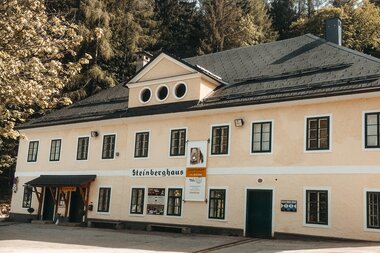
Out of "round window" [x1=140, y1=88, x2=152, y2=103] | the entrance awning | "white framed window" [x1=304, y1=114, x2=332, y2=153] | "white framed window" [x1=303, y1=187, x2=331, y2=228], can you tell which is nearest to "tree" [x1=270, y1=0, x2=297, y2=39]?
"round window" [x1=140, y1=88, x2=152, y2=103]

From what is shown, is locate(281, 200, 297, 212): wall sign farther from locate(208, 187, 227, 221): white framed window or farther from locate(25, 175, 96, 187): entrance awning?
locate(25, 175, 96, 187): entrance awning

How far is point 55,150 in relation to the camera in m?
26.3

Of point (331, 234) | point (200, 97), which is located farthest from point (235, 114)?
point (331, 234)

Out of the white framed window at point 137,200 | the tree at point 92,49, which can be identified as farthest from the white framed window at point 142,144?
the tree at point 92,49

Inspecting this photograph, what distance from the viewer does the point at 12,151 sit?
3731 centimetres

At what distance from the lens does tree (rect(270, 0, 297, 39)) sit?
57.9m

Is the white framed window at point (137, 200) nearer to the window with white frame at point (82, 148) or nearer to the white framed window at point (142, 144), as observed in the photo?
the white framed window at point (142, 144)

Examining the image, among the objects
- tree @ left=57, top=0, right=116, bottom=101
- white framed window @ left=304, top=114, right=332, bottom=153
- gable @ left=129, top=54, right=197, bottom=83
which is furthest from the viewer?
tree @ left=57, top=0, right=116, bottom=101

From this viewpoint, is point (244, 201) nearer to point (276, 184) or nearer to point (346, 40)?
point (276, 184)

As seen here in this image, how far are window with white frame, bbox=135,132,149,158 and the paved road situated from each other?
443 centimetres

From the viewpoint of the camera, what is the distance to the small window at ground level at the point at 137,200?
22.0 metres

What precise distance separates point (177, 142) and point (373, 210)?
9.19 m

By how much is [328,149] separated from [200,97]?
259 inches

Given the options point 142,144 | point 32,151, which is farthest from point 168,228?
point 32,151
